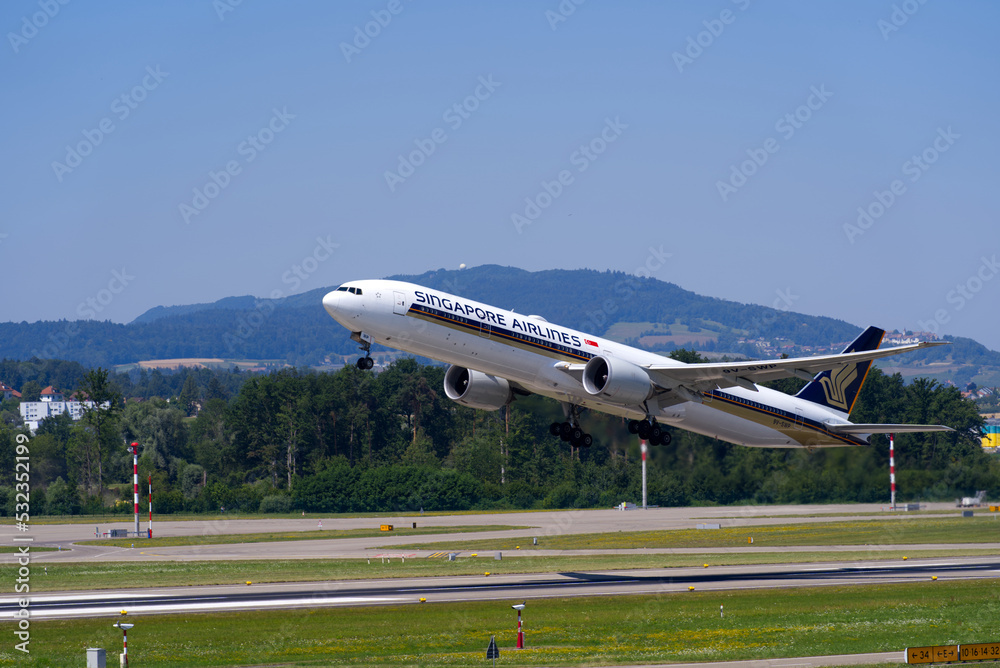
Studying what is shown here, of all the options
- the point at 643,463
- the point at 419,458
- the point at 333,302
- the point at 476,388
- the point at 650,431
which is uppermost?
the point at 333,302

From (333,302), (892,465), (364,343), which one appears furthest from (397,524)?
(333,302)

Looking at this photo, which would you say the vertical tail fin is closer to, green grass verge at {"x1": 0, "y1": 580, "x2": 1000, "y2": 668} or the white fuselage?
the white fuselage

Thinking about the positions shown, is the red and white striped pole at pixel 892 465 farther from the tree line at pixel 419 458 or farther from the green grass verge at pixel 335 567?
the green grass verge at pixel 335 567

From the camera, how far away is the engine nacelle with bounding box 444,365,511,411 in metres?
53.4

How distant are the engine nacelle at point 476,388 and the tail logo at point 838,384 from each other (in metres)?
19.2

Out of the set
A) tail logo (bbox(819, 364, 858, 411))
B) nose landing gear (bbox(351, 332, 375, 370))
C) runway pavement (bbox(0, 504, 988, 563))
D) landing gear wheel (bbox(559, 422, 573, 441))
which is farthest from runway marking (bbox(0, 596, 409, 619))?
tail logo (bbox(819, 364, 858, 411))

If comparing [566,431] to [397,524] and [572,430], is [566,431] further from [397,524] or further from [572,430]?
[397,524]

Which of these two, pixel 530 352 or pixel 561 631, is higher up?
pixel 530 352

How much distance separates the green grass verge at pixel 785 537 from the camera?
70.5 m

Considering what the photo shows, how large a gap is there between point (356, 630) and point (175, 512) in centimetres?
8091

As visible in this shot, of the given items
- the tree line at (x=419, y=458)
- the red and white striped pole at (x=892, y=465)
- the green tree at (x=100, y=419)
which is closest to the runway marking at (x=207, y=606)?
the tree line at (x=419, y=458)

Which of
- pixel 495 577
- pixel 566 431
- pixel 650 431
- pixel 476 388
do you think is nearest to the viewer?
pixel 650 431

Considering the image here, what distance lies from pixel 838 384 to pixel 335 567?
30.7 m

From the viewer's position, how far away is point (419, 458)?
406ft
